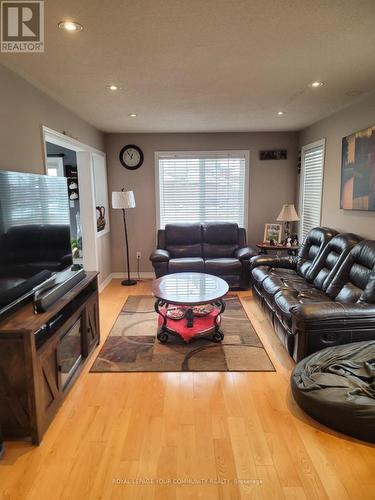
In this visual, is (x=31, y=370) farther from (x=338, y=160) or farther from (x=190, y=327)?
(x=338, y=160)

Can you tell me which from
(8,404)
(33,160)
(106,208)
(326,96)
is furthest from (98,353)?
(326,96)

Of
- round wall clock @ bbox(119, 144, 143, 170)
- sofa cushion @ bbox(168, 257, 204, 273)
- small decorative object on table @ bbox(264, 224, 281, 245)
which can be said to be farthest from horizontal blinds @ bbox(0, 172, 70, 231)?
small decorative object on table @ bbox(264, 224, 281, 245)

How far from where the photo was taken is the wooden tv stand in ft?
5.97

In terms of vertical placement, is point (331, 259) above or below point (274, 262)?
above

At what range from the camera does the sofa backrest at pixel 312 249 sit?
3896 millimetres

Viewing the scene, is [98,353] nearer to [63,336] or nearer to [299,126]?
[63,336]

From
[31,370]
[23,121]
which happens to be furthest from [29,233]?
[23,121]

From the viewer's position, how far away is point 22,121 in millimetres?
2666

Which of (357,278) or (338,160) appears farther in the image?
(338,160)

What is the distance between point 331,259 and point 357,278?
0.58m

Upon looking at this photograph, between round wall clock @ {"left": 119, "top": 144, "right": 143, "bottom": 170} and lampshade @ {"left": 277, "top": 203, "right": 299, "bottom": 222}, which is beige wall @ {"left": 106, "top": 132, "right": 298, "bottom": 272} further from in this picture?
lampshade @ {"left": 277, "top": 203, "right": 299, "bottom": 222}

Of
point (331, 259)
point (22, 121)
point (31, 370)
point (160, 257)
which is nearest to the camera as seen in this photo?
point (31, 370)

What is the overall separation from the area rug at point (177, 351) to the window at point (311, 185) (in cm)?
211

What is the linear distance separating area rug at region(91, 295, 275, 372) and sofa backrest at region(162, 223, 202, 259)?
172 centimetres
